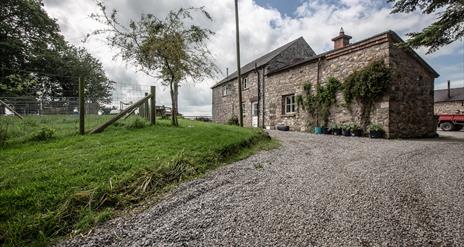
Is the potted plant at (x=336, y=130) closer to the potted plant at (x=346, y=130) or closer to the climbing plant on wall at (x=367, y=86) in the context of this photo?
the potted plant at (x=346, y=130)

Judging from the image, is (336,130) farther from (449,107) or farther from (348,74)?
(449,107)

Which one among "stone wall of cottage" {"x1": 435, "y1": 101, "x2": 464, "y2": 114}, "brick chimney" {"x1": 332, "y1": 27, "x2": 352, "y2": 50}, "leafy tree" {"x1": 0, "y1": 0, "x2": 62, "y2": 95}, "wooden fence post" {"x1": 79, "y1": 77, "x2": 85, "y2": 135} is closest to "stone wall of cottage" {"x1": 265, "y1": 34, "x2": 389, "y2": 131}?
"brick chimney" {"x1": 332, "y1": 27, "x2": 352, "y2": 50}

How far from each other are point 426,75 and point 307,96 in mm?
5746

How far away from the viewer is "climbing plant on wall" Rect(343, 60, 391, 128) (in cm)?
908

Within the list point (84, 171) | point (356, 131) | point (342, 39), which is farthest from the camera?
point (342, 39)

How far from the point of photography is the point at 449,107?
24797 millimetres

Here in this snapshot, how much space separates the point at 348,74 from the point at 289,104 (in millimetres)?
4306

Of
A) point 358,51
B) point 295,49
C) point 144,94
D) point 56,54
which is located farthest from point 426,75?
point 56,54

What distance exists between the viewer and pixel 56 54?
21.9 metres

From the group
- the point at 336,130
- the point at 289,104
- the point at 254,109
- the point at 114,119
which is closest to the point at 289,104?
the point at 289,104

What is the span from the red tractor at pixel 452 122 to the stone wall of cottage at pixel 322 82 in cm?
1125

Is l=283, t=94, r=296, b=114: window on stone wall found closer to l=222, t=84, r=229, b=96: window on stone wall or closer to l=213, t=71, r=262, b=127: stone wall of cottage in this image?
l=213, t=71, r=262, b=127: stone wall of cottage

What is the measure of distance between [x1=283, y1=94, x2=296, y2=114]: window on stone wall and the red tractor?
11.6 meters

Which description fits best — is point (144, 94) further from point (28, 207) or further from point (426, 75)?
point (426, 75)
